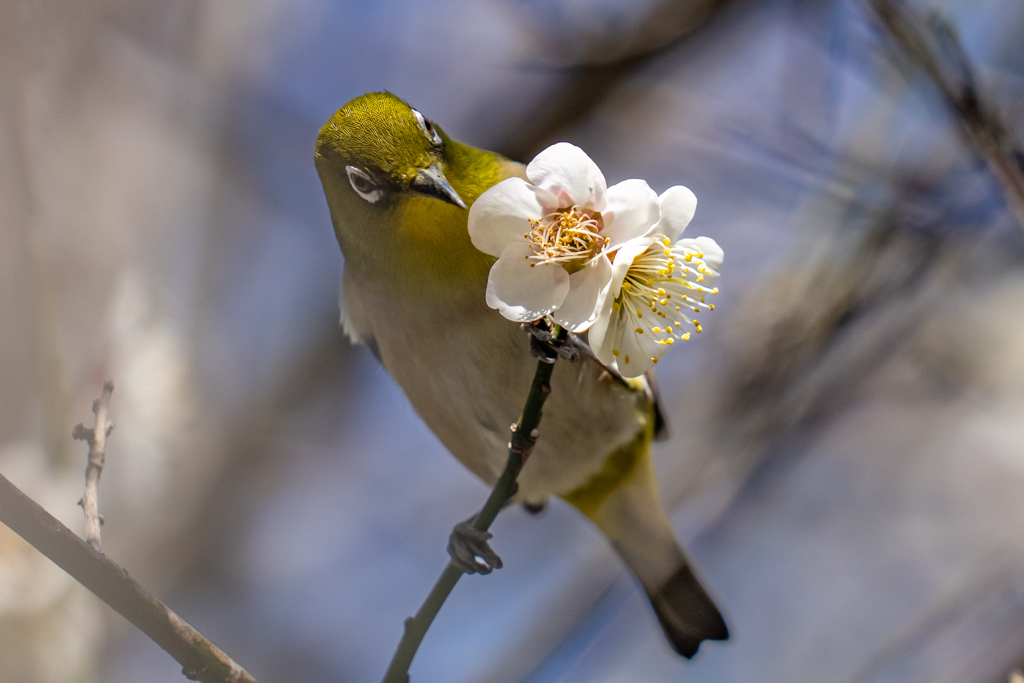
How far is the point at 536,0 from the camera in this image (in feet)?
3.49

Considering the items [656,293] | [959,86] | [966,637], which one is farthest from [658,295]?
[966,637]

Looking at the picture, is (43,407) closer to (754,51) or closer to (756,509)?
(754,51)

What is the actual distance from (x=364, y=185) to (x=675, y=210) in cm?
23

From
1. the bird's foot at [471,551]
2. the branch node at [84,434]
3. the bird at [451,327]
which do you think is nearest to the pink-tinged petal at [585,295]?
the bird at [451,327]

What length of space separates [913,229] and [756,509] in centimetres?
68

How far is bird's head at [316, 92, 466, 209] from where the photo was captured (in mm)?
414

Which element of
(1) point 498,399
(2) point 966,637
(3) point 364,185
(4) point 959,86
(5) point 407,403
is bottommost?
(2) point 966,637

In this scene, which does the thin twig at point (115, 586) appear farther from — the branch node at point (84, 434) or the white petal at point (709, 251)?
the white petal at point (709, 251)

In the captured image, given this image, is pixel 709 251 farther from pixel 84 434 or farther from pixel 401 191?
pixel 84 434

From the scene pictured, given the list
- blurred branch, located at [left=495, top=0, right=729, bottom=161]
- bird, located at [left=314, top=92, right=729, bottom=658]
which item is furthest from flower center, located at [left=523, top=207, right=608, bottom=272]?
blurred branch, located at [left=495, top=0, right=729, bottom=161]

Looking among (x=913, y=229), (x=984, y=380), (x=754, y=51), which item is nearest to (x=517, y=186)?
(x=754, y=51)

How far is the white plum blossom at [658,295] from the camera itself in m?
0.31

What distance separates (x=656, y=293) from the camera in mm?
323

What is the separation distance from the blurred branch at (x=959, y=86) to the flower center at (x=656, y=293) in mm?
679
